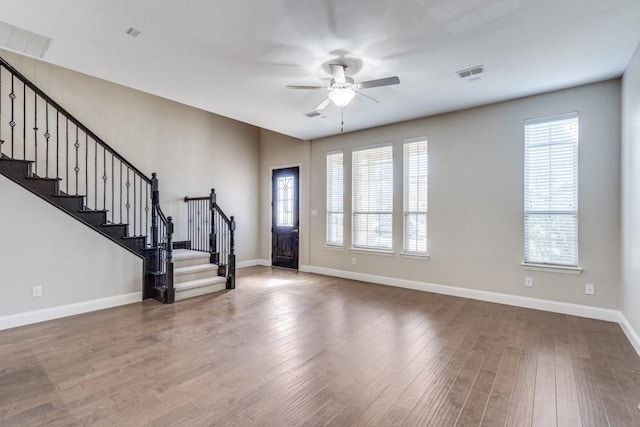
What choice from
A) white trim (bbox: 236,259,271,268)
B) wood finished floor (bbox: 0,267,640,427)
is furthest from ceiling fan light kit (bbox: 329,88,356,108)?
white trim (bbox: 236,259,271,268)

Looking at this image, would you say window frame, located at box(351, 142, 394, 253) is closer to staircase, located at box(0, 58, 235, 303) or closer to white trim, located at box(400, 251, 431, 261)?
white trim, located at box(400, 251, 431, 261)

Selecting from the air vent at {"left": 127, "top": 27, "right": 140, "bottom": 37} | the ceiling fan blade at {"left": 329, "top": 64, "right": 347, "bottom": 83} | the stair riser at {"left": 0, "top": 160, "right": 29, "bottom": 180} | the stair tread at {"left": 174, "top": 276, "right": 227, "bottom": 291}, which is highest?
the air vent at {"left": 127, "top": 27, "right": 140, "bottom": 37}

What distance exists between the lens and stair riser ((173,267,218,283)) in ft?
16.3

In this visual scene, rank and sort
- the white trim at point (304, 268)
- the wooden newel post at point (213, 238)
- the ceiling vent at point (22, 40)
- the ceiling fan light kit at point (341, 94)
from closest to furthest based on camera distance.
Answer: the ceiling vent at point (22, 40) < the ceiling fan light kit at point (341, 94) < the wooden newel post at point (213, 238) < the white trim at point (304, 268)

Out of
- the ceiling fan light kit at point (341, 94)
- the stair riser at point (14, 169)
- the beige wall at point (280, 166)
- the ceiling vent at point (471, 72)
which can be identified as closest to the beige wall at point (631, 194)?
the ceiling vent at point (471, 72)

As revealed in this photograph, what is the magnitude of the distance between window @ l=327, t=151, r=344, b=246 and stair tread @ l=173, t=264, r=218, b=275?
2.49m

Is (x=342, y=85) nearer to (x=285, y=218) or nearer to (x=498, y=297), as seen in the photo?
(x=498, y=297)

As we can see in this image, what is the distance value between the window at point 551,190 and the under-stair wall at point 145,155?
5.78 metres

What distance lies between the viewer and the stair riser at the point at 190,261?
5154 mm

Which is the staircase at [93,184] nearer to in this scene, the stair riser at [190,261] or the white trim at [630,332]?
the stair riser at [190,261]

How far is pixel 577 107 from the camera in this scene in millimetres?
4070

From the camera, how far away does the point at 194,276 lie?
5.18 m

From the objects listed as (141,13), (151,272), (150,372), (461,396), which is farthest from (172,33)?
(461,396)

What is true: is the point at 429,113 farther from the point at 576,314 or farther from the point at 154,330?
the point at 154,330
